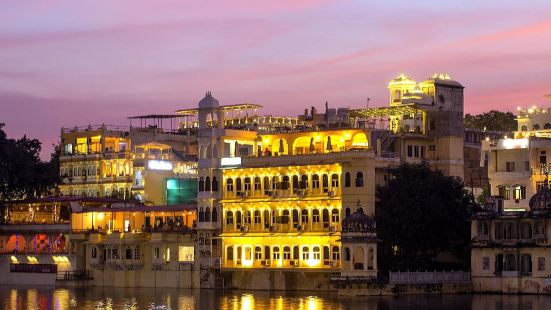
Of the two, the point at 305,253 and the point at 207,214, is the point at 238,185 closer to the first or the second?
the point at 207,214

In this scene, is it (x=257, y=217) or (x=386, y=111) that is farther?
(x=386, y=111)

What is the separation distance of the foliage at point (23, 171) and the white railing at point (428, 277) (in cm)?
4354

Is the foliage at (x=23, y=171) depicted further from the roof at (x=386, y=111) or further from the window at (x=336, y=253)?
the window at (x=336, y=253)

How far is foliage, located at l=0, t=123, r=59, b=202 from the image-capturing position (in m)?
121

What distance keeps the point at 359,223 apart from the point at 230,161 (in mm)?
16962

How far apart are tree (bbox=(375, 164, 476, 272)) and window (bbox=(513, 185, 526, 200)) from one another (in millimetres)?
5480

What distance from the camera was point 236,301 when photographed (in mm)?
90062

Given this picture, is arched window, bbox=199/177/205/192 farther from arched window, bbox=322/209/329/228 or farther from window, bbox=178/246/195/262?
arched window, bbox=322/209/329/228

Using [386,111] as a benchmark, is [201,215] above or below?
below

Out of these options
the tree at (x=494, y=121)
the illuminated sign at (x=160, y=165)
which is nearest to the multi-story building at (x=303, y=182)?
the illuminated sign at (x=160, y=165)

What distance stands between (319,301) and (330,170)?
12626mm

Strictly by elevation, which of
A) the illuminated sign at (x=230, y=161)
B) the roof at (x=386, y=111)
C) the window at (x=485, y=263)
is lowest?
the window at (x=485, y=263)

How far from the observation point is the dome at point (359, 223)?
90875 millimetres

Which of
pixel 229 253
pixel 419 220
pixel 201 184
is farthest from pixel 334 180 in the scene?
pixel 201 184
